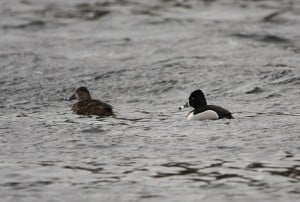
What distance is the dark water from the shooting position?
1082 centimetres

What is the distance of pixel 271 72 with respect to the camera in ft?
60.7

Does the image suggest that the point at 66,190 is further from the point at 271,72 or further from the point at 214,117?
the point at 271,72

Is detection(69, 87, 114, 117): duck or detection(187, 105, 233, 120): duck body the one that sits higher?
detection(69, 87, 114, 117): duck

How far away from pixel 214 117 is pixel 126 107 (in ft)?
7.31

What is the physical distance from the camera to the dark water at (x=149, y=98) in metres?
10.8

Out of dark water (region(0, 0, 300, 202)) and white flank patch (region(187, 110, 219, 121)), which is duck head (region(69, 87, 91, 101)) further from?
white flank patch (region(187, 110, 219, 121))

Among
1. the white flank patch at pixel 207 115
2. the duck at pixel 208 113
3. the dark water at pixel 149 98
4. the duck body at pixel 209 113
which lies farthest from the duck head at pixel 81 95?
the white flank patch at pixel 207 115

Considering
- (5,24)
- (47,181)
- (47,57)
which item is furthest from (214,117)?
(5,24)

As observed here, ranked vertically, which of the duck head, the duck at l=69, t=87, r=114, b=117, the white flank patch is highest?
the duck head

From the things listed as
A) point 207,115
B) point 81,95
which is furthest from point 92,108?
point 207,115

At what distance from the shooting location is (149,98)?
55.5 ft

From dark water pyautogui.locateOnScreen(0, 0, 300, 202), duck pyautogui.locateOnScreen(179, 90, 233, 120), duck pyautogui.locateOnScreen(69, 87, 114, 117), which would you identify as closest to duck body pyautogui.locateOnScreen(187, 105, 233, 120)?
duck pyautogui.locateOnScreen(179, 90, 233, 120)

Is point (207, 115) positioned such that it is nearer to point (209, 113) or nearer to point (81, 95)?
point (209, 113)

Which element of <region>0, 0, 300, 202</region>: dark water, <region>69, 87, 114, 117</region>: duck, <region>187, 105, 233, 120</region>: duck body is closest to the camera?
<region>0, 0, 300, 202</region>: dark water
